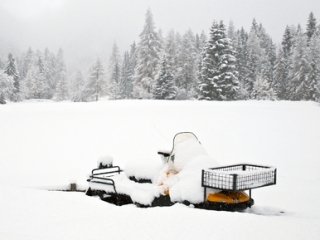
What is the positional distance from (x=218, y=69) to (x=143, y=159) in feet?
92.9

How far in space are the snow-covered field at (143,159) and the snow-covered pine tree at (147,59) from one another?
71.6 feet

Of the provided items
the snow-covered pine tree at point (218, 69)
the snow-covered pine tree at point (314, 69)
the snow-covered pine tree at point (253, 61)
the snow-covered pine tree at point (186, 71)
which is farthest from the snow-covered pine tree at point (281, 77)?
the snow-covered pine tree at point (218, 69)

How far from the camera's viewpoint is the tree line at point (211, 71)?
42.4 meters

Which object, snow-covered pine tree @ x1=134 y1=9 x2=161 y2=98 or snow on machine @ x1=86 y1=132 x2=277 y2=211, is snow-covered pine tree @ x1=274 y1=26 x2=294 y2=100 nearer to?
snow-covered pine tree @ x1=134 y1=9 x2=161 y2=98

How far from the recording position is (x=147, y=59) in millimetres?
51000

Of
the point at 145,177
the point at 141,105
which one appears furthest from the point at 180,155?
the point at 141,105

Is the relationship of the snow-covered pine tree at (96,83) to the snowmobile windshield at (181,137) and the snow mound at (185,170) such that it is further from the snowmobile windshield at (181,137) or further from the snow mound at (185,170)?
the snow mound at (185,170)

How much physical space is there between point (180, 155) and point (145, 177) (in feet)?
5.34

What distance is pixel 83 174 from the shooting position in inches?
582

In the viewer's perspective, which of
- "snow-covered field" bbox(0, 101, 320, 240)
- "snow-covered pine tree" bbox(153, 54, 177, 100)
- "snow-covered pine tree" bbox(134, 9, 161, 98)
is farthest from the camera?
"snow-covered pine tree" bbox(134, 9, 161, 98)

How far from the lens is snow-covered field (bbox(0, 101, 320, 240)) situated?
20.6 ft

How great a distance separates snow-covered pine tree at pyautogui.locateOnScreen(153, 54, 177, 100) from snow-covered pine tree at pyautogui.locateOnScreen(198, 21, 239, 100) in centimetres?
430

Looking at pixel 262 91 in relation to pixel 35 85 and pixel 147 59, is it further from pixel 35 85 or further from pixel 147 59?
pixel 35 85

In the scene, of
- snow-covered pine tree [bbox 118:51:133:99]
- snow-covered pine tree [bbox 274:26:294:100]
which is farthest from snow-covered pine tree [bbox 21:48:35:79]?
snow-covered pine tree [bbox 274:26:294:100]
